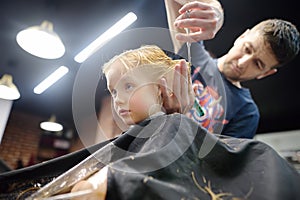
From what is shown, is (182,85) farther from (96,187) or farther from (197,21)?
(96,187)

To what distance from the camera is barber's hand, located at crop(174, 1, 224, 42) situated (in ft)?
2.63

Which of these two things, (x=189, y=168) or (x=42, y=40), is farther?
(x=42, y=40)

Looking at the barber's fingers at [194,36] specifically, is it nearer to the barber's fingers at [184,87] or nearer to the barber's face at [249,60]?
the barber's fingers at [184,87]

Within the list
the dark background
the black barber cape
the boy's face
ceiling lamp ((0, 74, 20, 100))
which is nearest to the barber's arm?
the boy's face

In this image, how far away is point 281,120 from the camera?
17.5ft

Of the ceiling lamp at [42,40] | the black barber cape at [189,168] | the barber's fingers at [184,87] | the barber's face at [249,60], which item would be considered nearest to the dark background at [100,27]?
the ceiling lamp at [42,40]

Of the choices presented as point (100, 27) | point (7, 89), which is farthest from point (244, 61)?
point (7, 89)

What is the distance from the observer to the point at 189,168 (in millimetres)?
513

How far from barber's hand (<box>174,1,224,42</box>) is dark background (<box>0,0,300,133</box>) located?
1843mm

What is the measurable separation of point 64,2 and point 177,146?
9.54 feet

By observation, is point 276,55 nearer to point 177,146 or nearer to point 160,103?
point 160,103

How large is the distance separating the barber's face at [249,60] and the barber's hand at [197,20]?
630 mm

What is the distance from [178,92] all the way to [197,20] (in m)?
0.26

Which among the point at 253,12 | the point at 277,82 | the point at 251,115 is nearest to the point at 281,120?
the point at 277,82
